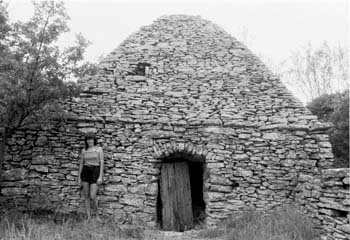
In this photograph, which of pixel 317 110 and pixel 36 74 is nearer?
pixel 36 74

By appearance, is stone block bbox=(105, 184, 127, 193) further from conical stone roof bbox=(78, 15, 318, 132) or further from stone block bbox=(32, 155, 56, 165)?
conical stone roof bbox=(78, 15, 318, 132)

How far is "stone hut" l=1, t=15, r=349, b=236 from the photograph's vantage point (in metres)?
5.27

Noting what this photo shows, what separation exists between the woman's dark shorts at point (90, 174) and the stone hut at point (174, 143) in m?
0.39

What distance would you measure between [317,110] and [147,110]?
902 centimetres

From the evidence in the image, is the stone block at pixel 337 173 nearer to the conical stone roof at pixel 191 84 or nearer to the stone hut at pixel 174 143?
the stone hut at pixel 174 143

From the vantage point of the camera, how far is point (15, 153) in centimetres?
524

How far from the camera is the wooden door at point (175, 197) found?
566cm

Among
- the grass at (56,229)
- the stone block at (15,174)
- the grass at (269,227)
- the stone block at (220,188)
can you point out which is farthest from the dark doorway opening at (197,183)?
the stone block at (15,174)

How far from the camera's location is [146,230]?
15.6 feet

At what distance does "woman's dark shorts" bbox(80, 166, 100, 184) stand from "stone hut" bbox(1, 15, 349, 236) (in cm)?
39

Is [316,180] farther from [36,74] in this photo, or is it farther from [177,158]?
[36,74]

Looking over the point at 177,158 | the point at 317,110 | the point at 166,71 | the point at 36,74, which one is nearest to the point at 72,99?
the point at 36,74

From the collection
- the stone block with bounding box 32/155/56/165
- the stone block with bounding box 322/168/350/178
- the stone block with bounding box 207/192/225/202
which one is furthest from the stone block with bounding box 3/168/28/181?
the stone block with bounding box 322/168/350/178

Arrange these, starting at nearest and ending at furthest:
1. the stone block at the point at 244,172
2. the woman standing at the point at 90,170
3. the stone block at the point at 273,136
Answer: the woman standing at the point at 90,170, the stone block at the point at 244,172, the stone block at the point at 273,136
